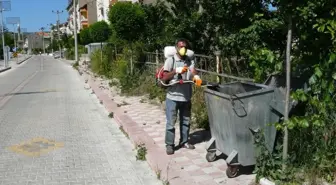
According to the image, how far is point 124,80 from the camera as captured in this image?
40.1 feet

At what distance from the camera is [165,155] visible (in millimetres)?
5254

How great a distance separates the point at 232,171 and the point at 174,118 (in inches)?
51.8

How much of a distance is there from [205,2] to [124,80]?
4331 mm

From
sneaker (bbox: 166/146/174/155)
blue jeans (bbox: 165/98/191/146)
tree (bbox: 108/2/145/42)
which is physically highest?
tree (bbox: 108/2/145/42)

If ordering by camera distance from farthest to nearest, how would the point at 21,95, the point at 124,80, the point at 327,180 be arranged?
1. the point at 21,95
2. the point at 124,80
3. the point at 327,180

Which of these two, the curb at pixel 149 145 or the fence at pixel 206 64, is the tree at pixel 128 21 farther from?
the curb at pixel 149 145

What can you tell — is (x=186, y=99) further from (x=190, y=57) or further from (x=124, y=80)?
(x=124, y=80)

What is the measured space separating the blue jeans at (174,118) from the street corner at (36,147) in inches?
80.4

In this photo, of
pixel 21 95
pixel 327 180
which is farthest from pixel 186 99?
pixel 21 95

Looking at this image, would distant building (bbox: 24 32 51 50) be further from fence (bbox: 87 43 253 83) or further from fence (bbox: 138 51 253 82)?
fence (bbox: 138 51 253 82)

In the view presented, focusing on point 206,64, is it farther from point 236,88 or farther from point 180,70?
point 236,88

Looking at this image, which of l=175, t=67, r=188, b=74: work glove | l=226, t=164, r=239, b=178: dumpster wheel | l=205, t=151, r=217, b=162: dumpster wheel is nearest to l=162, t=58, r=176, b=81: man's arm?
l=175, t=67, r=188, b=74: work glove

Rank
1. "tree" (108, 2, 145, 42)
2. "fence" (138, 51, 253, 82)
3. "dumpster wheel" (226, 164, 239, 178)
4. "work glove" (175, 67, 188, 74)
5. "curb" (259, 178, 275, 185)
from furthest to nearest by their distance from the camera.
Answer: "tree" (108, 2, 145, 42)
"fence" (138, 51, 253, 82)
"work glove" (175, 67, 188, 74)
"dumpster wheel" (226, 164, 239, 178)
"curb" (259, 178, 275, 185)

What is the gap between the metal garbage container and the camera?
3922mm
